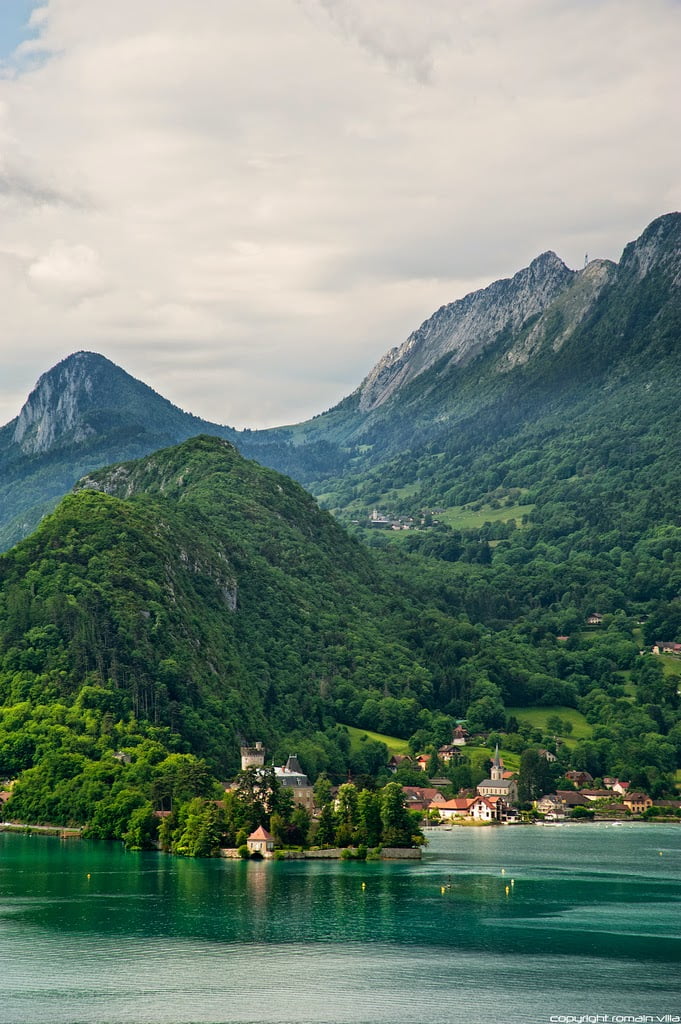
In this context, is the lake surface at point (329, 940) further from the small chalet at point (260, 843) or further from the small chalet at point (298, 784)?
the small chalet at point (298, 784)

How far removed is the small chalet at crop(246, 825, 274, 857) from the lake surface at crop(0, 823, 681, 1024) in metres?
5.29

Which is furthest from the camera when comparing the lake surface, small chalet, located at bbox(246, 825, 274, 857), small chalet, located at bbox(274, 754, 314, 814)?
small chalet, located at bbox(274, 754, 314, 814)

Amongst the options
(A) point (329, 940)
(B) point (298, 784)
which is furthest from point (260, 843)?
(A) point (329, 940)

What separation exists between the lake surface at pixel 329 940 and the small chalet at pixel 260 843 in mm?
5292

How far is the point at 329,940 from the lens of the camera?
93.8m

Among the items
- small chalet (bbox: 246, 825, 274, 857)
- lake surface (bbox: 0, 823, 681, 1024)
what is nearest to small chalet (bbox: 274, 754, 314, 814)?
small chalet (bbox: 246, 825, 274, 857)

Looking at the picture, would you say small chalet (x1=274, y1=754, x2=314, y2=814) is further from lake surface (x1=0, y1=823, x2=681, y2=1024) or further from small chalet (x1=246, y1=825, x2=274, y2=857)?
lake surface (x1=0, y1=823, x2=681, y2=1024)

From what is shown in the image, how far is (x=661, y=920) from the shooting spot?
352 feet

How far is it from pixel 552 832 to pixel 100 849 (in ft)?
241

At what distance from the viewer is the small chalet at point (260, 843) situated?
142125 mm

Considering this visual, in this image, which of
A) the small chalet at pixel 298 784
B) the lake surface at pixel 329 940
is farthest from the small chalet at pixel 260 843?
the small chalet at pixel 298 784

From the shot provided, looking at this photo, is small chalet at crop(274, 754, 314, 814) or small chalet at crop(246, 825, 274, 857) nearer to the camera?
small chalet at crop(246, 825, 274, 857)

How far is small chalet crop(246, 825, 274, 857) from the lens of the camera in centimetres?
14212

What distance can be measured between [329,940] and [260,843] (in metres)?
49.3
